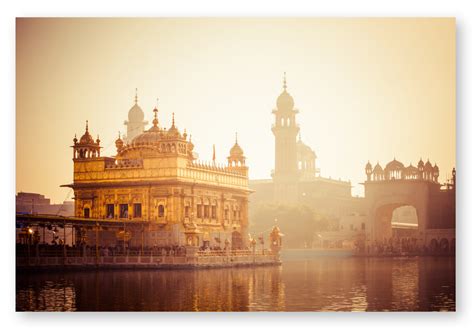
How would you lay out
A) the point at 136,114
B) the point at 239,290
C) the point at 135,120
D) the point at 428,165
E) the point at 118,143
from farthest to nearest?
the point at 118,143
the point at 135,120
the point at 136,114
the point at 239,290
the point at 428,165

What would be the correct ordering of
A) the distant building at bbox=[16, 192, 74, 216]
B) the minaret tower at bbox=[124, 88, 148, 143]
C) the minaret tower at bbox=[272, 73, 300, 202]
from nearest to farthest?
the distant building at bbox=[16, 192, 74, 216] < the minaret tower at bbox=[272, 73, 300, 202] < the minaret tower at bbox=[124, 88, 148, 143]

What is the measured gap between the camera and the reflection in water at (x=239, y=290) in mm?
19812

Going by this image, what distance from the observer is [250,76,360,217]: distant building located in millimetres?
25531

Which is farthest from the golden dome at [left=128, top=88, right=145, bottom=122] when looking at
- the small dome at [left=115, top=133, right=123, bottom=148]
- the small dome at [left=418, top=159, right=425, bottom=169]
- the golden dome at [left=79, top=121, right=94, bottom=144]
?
the small dome at [left=418, top=159, right=425, bottom=169]

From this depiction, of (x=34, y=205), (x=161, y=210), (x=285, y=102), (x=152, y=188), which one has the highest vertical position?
(x=285, y=102)

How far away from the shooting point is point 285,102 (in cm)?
2441

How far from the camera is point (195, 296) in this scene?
21641 millimetres

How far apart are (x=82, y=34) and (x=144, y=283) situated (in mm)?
6657

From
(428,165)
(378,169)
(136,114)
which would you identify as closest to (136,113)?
(136,114)

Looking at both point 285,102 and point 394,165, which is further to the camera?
point 394,165

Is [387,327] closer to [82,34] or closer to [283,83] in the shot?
[283,83]

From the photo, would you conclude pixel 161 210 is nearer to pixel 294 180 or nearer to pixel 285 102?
pixel 294 180

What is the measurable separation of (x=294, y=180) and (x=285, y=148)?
6.94 metres

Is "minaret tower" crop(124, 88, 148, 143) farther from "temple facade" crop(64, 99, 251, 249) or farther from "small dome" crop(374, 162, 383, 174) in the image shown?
"small dome" crop(374, 162, 383, 174)
